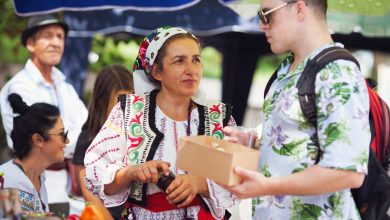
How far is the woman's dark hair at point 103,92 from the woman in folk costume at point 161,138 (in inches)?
45.8

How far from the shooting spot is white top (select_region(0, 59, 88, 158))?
201 inches

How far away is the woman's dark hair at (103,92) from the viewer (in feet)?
13.8

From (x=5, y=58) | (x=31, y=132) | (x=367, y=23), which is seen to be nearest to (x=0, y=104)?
(x=31, y=132)

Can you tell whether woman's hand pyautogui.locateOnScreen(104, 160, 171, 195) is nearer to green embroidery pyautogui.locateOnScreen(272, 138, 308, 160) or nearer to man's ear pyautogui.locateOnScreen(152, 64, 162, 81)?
man's ear pyautogui.locateOnScreen(152, 64, 162, 81)

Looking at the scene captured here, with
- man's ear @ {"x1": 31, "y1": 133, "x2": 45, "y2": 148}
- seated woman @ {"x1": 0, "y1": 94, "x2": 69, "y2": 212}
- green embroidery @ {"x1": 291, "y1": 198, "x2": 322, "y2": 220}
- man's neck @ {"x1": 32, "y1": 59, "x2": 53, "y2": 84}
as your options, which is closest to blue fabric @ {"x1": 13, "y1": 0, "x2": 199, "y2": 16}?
man's neck @ {"x1": 32, "y1": 59, "x2": 53, "y2": 84}

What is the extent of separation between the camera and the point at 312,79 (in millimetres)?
2240

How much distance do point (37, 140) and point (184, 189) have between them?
136 centimetres

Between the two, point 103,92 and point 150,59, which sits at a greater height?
point 150,59

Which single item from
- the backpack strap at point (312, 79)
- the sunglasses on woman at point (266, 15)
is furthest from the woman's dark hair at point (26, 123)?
the backpack strap at point (312, 79)

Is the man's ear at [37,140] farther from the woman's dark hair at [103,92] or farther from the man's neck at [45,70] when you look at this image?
the man's neck at [45,70]

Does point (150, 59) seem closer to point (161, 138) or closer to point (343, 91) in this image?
point (161, 138)

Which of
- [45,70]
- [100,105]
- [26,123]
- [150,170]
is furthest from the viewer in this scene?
[45,70]

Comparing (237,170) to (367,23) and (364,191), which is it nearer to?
(364,191)

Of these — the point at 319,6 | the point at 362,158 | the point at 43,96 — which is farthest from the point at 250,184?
the point at 43,96
